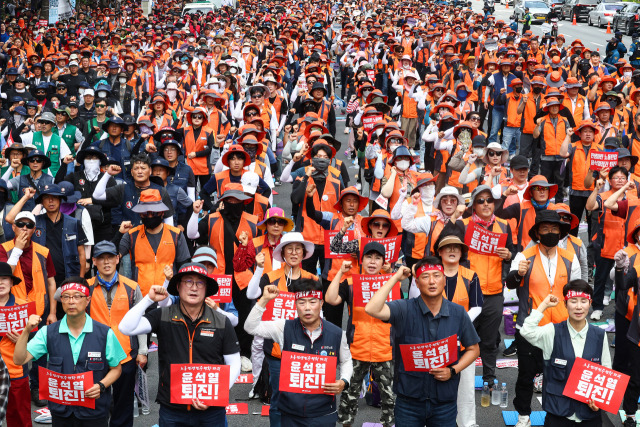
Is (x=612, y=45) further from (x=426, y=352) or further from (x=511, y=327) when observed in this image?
(x=426, y=352)

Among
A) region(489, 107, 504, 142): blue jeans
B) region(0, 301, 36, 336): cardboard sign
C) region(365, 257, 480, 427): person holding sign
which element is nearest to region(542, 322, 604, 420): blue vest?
region(365, 257, 480, 427): person holding sign

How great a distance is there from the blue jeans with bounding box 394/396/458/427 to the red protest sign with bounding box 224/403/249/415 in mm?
2424

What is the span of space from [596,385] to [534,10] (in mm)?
46062

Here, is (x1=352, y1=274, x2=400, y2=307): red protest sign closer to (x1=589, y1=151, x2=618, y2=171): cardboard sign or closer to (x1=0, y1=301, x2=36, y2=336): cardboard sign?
(x1=0, y1=301, x2=36, y2=336): cardboard sign

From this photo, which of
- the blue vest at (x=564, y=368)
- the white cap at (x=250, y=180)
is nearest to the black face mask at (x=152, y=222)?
the white cap at (x=250, y=180)

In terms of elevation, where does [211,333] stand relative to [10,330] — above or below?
above

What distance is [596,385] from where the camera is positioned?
6.61 m

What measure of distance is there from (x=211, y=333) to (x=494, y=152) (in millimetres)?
6097

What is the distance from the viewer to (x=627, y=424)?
26.4 ft

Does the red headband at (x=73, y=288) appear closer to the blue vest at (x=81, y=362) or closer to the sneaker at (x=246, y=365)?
the blue vest at (x=81, y=362)

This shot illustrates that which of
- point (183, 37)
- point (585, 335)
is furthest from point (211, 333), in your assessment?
point (183, 37)

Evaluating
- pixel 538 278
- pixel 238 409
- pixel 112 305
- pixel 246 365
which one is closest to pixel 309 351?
pixel 112 305

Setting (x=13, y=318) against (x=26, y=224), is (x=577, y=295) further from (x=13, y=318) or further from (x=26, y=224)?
(x=26, y=224)

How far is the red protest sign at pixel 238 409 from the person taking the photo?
859cm
